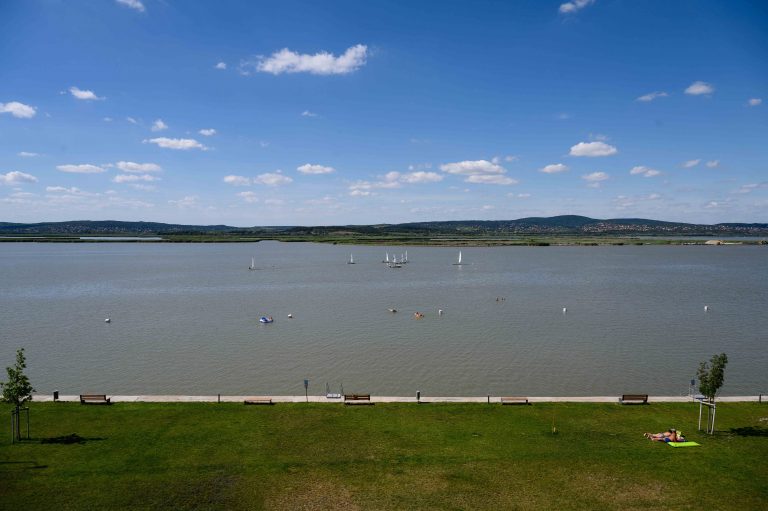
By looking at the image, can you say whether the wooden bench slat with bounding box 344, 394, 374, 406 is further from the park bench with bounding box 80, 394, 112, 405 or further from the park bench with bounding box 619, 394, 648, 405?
the park bench with bounding box 619, 394, 648, 405

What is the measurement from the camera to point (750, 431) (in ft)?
85.6

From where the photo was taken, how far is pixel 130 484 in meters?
20.4

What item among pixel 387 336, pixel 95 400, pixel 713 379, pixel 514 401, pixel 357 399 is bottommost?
pixel 387 336

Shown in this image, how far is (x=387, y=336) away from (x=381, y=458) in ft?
106

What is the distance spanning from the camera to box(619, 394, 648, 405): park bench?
30500 millimetres

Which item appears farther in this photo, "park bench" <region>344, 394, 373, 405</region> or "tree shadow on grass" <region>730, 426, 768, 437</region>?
"park bench" <region>344, 394, 373, 405</region>

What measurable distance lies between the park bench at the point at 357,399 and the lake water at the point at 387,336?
5.22 m

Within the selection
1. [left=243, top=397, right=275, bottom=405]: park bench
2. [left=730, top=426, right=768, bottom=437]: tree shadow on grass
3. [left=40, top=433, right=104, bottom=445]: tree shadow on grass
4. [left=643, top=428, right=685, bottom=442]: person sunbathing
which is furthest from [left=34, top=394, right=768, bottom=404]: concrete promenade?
[left=643, top=428, right=685, bottom=442]: person sunbathing

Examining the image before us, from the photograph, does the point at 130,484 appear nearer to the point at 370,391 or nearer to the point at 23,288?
the point at 370,391

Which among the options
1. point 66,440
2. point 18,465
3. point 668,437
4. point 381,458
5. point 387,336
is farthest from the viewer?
point 387,336

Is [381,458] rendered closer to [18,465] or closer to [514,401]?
[514,401]

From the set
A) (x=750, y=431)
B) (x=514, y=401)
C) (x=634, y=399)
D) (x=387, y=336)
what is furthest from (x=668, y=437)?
(x=387, y=336)

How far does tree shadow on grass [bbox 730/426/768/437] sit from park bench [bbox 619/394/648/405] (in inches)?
194

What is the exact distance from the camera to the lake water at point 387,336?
39406 millimetres
